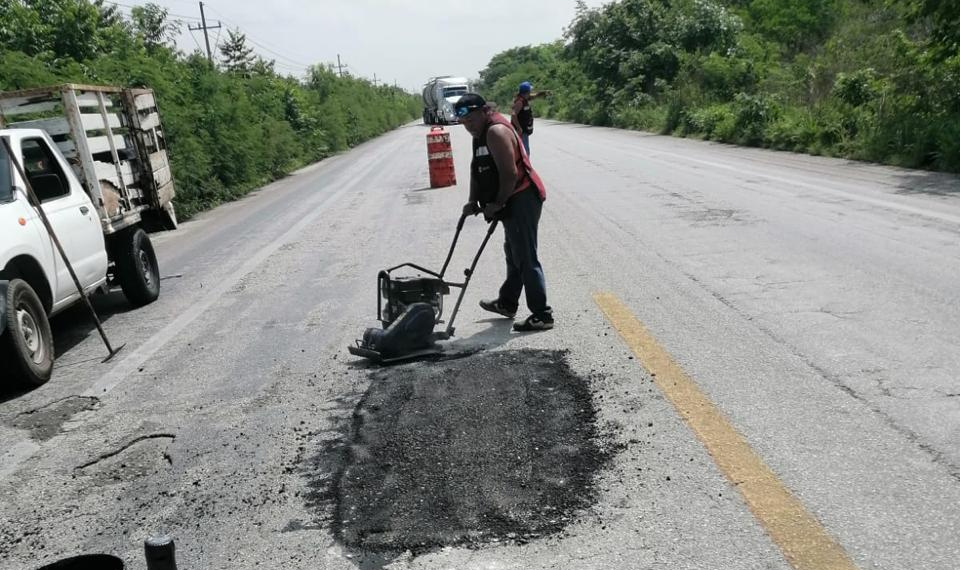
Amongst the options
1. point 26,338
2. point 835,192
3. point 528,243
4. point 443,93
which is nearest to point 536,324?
point 528,243

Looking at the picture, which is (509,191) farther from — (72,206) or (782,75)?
(782,75)

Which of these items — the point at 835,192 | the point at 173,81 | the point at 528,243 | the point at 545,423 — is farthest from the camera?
the point at 173,81

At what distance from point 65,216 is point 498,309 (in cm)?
365

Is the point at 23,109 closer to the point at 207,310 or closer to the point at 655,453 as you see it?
the point at 207,310

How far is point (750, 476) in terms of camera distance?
3.28 m

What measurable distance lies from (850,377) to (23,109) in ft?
A: 26.1

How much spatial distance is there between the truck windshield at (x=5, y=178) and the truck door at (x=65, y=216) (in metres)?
0.19

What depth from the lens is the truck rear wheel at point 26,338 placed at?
202 inches

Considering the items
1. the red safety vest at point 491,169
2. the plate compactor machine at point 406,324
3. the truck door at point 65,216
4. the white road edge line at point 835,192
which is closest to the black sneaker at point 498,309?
the plate compactor machine at point 406,324

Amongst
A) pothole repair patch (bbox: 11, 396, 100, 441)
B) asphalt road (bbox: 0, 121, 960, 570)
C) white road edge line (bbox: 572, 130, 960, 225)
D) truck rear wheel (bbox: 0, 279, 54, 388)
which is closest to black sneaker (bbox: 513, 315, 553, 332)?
asphalt road (bbox: 0, 121, 960, 570)

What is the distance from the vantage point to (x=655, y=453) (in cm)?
358

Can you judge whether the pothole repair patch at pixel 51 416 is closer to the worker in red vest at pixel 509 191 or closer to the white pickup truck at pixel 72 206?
the white pickup truck at pixel 72 206

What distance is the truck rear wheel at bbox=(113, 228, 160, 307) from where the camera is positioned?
7500mm

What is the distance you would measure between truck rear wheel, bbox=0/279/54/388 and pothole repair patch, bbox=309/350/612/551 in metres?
2.43
